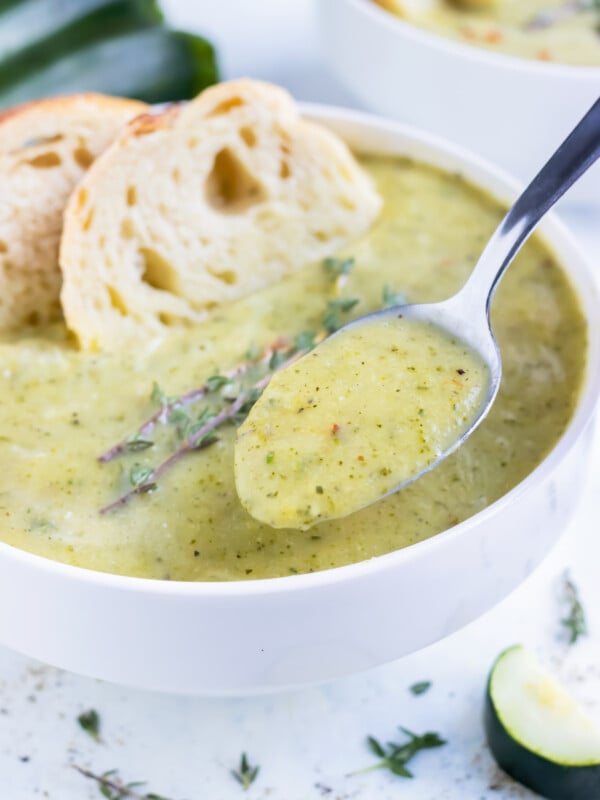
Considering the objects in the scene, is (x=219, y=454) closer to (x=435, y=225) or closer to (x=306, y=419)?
(x=306, y=419)

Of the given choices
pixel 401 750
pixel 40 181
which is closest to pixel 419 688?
pixel 401 750

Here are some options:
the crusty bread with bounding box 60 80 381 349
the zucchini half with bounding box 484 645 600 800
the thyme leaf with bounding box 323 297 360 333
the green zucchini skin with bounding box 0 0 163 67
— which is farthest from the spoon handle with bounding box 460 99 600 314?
the green zucchini skin with bounding box 0 0 163 67

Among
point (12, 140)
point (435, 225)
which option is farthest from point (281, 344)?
point (12, 140)

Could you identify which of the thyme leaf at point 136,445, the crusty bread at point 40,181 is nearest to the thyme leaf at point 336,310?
the thyme leaf at point 136,445

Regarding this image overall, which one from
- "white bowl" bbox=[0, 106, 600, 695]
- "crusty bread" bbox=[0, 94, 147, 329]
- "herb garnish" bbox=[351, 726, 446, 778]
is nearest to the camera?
"white bowl" bbox=[0, 106, 600, 695]

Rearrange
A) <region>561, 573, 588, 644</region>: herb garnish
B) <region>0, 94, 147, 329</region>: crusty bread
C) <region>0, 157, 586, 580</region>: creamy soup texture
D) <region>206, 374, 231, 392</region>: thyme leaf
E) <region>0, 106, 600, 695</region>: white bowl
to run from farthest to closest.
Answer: <region>0, 94, 147, 329</region>: crusty bread, <region>561, 573, 588, 644</region>: herb garnish, <region>206, 374, 231, 392</region>: thyme leaf, <region>0, 157, 586, 580</region>: creamy soup texture, <region>0, 106, 600, 695</region>: white bowl

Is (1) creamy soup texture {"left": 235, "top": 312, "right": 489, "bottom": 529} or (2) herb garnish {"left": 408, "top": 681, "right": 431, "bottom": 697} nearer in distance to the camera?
(1) creamy soup texture {"left": 235, "top": 312, "right": 489, "bottom": 529}

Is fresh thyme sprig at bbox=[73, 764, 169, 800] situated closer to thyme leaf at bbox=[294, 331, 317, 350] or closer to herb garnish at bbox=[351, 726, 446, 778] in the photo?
herb garnish at bbox=[351, 726, 446, 778]

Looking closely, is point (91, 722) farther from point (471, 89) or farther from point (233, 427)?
point (471, 89)
